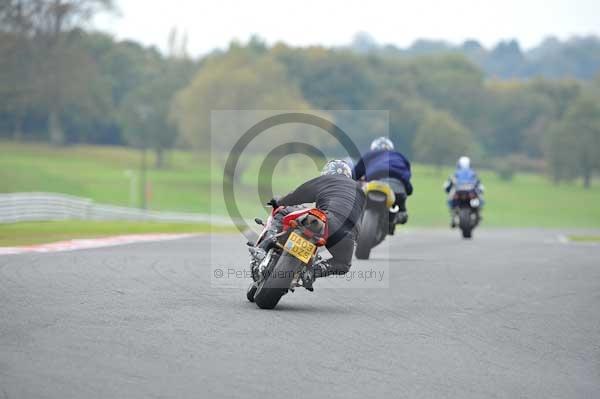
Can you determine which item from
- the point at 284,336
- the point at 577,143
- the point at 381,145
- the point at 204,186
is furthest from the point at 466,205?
the point at 577,143

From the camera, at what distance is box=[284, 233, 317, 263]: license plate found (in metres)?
9.79

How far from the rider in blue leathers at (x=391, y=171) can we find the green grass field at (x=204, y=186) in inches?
1803

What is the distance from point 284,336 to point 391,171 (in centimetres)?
918

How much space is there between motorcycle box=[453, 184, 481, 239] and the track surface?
1160 centimetres

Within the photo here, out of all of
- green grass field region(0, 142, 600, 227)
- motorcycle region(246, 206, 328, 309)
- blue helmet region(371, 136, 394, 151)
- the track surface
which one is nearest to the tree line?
green grass field region(0, 142, 600, 227)

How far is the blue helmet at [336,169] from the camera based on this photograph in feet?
36.1

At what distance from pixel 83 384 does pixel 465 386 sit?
2450 mm

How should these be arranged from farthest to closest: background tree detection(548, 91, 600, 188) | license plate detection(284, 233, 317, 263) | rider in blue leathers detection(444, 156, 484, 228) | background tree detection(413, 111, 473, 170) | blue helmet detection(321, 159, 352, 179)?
background tree detection(548, 91, 600, 188) → background tree detection(413, 111, 473, 170) → rider in blue leathers detection(444, 156, 484, 228) → blue helmet detection(321, 159, 352, 179) → license plate detection(284, 233, 317, 263)

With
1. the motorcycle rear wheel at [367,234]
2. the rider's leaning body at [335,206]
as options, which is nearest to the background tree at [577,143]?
the motorcycle rear wheel at [367,234]

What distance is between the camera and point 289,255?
32.5 ft

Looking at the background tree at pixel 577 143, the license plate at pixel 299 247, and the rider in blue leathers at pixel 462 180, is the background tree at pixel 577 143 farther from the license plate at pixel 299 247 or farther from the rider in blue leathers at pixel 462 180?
the license plate at pixel 299 247

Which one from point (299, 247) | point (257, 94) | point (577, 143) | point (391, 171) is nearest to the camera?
point (299, 247)
